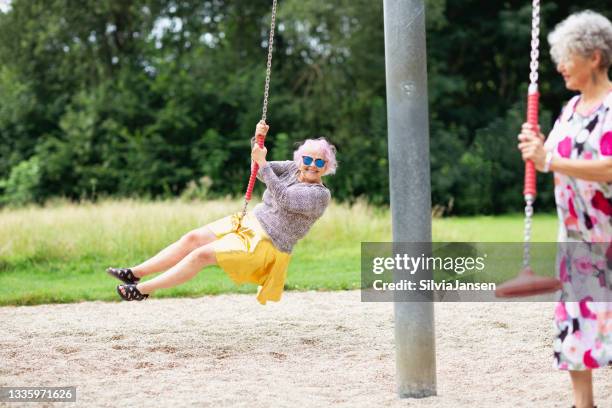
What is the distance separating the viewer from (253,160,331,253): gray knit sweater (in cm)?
531

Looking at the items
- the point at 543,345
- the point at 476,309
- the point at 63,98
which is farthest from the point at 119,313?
the point at 63,98

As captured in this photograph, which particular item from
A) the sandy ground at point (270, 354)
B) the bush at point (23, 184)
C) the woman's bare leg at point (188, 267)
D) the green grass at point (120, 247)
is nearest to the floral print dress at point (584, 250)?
the sandy ground at point (270, 354)

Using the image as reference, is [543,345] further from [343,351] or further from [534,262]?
[534,262]

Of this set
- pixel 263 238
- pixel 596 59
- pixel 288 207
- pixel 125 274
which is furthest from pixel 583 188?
pixel 125 274

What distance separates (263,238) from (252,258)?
157 millimetres

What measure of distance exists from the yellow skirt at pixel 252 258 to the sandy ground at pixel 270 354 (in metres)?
0.49

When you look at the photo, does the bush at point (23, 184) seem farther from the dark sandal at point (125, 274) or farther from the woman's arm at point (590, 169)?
the woman's arm at point (590, 169)

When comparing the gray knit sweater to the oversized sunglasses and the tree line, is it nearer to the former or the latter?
the oversized sunglasses

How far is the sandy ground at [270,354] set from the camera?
4.57 metres

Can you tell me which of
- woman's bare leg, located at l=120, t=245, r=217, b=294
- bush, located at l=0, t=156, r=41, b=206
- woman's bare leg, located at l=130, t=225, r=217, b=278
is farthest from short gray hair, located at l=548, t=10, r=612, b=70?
bush, located at l=0, t=156, r=41, b=206

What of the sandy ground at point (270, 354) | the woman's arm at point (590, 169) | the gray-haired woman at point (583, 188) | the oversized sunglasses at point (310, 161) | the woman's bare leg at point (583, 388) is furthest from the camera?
the oversized sunglasses at point (310, 161)

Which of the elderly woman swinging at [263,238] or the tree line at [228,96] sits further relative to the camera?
the tree line at [228,96]

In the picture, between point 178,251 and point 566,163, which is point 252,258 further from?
point 566,163

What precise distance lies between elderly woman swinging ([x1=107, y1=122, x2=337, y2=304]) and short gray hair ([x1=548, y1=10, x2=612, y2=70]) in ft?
6.88
